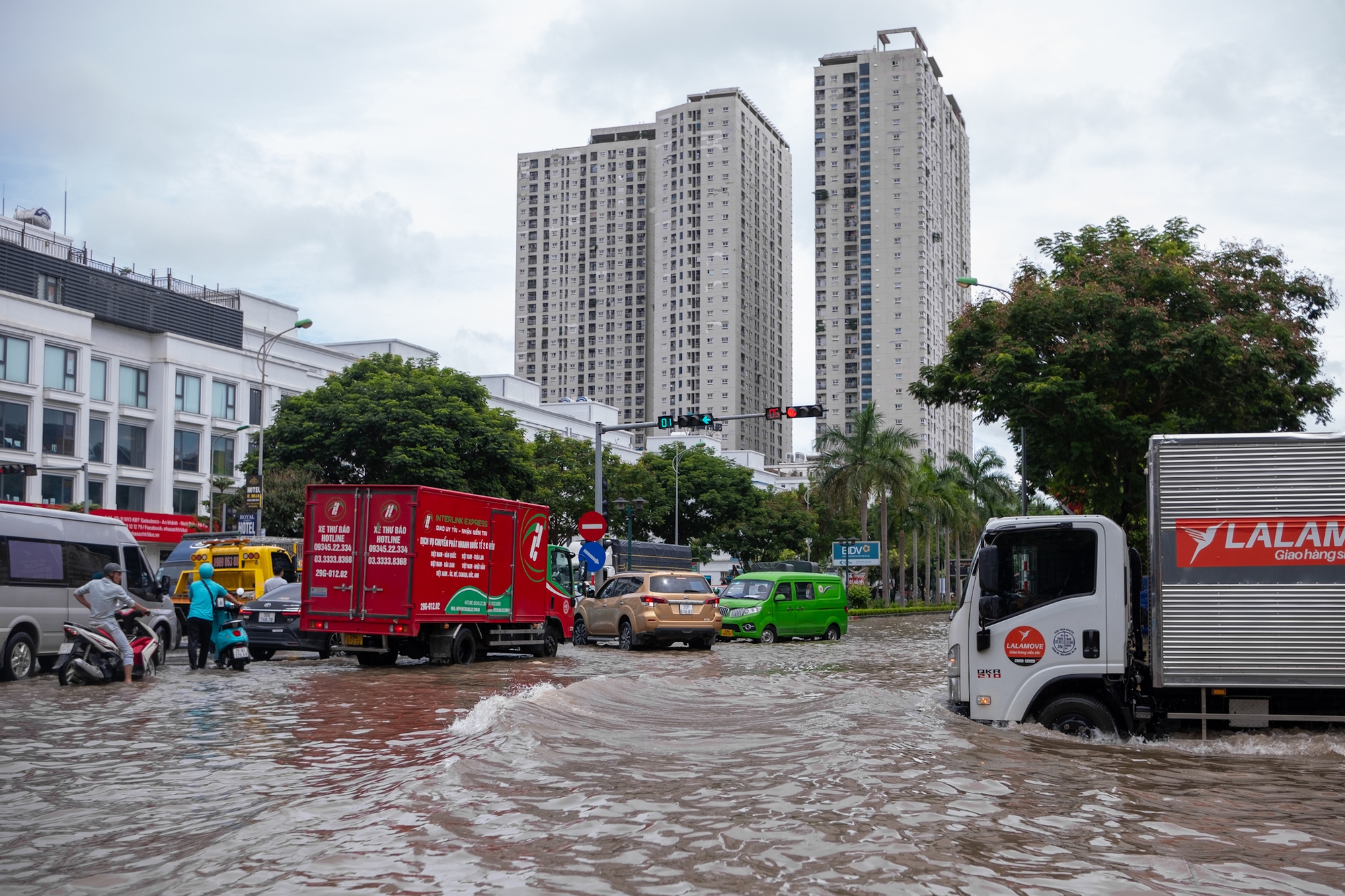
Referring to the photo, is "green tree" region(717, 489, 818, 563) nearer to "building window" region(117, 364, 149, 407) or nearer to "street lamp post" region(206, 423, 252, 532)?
"street lamp post" region(206, 423, 252, 532)

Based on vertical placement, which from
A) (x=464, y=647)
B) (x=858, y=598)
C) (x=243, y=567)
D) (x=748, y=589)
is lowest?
(x=858, y=598)

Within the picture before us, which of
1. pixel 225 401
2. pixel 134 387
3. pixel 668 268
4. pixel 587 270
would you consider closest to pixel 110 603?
pixel 134 387

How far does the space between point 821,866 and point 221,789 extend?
4301 mm

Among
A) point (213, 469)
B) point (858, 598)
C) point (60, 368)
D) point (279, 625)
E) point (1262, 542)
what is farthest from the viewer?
point (213, 469)

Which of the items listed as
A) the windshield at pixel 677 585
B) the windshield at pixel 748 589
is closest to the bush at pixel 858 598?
the windshield at pixel 748 589

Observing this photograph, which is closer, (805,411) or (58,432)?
(805,411)

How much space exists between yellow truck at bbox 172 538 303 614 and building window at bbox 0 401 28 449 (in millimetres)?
25374

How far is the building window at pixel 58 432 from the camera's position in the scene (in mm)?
50406

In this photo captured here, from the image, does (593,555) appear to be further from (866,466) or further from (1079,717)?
(866,466)

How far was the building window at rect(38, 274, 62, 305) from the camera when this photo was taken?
169 ft

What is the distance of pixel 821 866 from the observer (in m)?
6.22

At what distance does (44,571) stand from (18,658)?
1.28 metres

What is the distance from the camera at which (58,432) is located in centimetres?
5103

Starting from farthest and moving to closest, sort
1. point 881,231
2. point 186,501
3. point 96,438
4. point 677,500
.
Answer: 1. point 881,231
2. point 677,500
3. point 186,501
4. point 96,438
